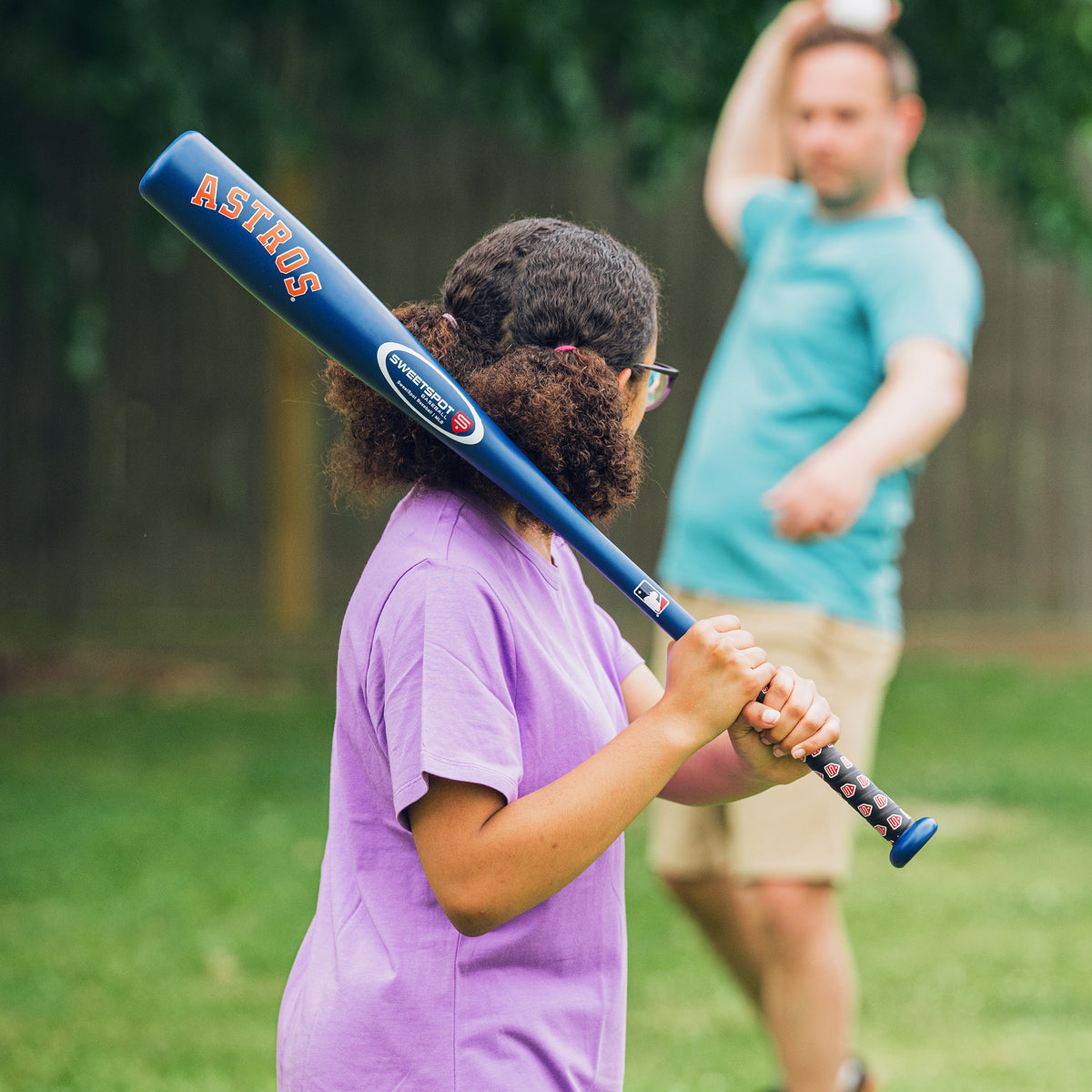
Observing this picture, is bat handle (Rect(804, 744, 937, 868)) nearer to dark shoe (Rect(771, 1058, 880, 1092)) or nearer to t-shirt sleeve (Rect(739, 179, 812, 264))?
dark shoe (Rect(771, 1058, 880, 1092))

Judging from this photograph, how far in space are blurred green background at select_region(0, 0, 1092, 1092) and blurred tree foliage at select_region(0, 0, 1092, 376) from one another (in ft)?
0.07

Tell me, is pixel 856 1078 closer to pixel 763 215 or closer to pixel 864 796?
pixel 864 796

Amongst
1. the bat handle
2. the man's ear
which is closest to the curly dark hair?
the bat handle

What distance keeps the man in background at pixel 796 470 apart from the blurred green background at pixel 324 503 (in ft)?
2.07

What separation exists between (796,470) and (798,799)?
66 centimetres

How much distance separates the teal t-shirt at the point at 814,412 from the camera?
3160 mm

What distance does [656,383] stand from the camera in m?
1.89

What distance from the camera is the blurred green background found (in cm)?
422

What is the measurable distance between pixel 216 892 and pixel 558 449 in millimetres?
3562

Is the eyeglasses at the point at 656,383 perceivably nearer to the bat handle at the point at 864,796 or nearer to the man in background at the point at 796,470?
the bat handle at the point at 864,796

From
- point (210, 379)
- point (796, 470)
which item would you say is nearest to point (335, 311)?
point (796, 470)

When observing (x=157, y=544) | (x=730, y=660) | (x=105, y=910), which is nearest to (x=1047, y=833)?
(x=105, y=910)

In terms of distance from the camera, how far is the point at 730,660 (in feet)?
5.45

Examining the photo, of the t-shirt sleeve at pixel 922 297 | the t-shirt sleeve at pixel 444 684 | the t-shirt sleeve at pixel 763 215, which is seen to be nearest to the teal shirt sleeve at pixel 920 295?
the t-shirt sleeve at pixel 922 297
